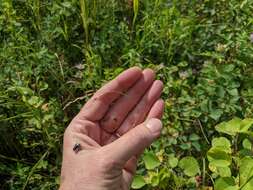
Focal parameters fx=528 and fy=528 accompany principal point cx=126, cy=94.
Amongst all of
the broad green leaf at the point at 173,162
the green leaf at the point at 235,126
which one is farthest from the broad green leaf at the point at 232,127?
the broad green leaf at the point at 173,162

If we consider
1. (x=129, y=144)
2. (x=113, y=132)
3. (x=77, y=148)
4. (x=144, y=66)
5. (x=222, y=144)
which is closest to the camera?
(x=129, y=144)

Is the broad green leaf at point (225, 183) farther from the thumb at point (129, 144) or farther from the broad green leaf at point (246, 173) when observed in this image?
the thumb at point (129, 144)

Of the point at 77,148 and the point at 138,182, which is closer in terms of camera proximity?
the point at 77,148

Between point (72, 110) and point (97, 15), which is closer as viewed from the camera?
point (72, 110)

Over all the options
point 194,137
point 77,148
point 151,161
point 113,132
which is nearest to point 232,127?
Result: point 194,137

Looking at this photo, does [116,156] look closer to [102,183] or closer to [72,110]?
[102,183]

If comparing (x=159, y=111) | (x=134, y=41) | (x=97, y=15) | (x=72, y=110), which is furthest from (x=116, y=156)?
(x=97, y=15)

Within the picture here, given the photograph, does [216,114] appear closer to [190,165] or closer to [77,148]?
[190,165]
